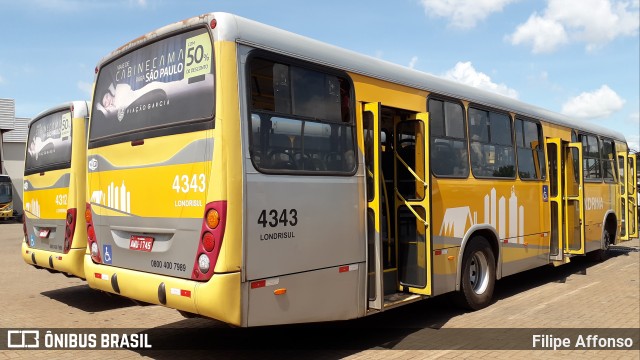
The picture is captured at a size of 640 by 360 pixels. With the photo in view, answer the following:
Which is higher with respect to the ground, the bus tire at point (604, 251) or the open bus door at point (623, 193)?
the open bus door at point (623, 193)

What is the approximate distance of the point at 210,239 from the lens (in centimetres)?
419

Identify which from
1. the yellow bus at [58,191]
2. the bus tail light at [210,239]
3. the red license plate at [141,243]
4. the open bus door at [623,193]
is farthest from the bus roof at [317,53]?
the open bus door at [623,193]

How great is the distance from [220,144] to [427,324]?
3912 mm

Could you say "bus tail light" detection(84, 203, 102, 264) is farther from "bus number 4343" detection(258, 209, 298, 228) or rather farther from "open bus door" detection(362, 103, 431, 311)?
"open bus door" detection(362, 103, 431, 311)

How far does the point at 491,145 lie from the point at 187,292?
5.08 meters

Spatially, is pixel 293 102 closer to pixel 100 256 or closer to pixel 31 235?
pixel 100 256

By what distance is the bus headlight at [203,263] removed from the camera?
4.18 metres

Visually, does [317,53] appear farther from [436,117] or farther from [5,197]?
[5,197]

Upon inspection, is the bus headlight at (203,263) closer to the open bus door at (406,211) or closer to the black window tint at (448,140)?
the open bus door at (406,211)

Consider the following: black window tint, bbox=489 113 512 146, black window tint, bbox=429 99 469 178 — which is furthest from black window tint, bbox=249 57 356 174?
black window tint, bbox=489 113 512 146

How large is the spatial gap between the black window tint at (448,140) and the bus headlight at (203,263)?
3220 mm

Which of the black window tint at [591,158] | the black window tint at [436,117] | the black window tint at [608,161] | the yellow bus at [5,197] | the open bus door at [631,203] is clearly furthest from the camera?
the yellow bus at [5,197]

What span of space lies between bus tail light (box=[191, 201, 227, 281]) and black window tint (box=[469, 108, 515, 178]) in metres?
4.14

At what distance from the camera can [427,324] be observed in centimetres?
659
